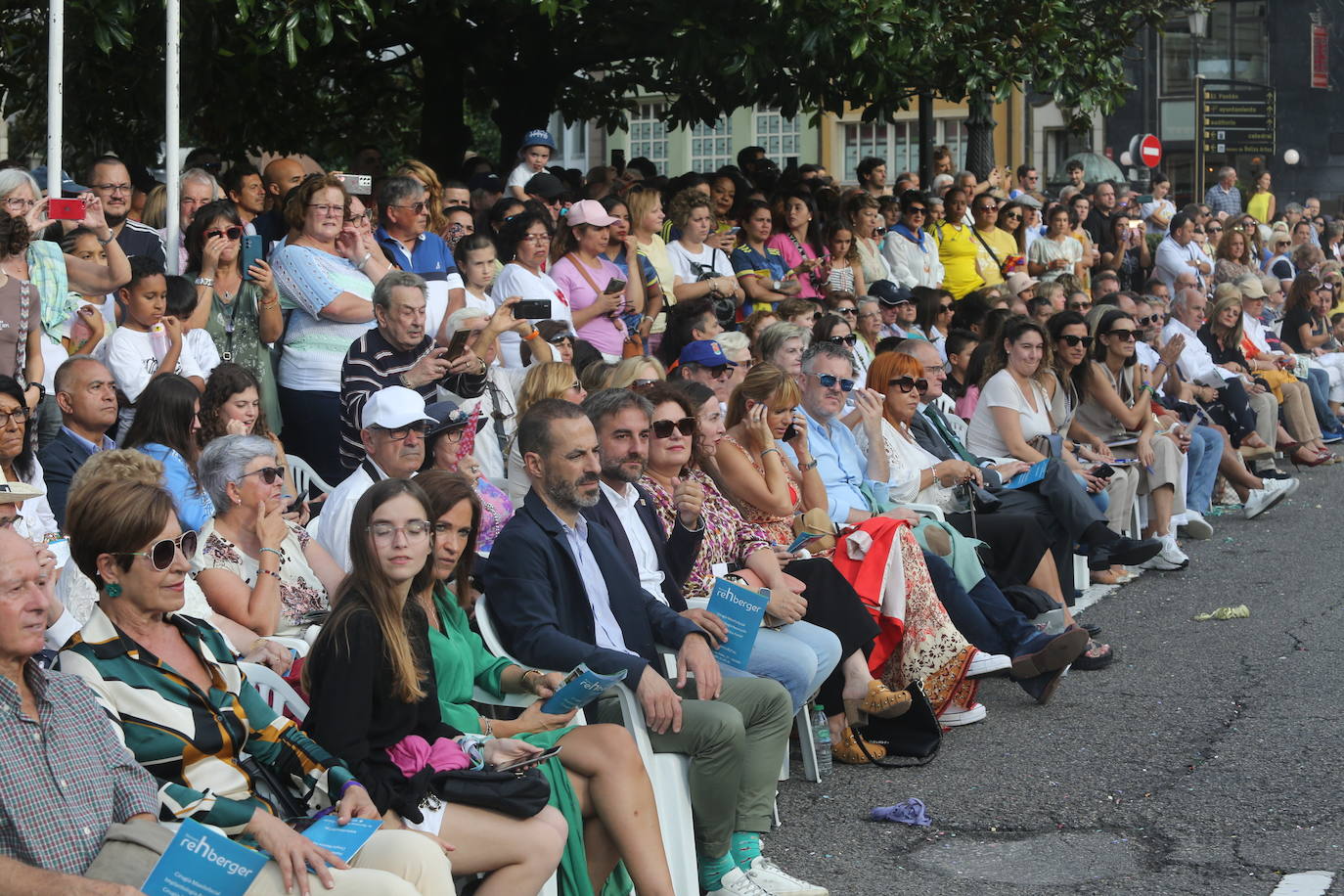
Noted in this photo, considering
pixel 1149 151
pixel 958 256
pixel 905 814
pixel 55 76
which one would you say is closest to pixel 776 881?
pixel 905 814

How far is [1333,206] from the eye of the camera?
42375mm

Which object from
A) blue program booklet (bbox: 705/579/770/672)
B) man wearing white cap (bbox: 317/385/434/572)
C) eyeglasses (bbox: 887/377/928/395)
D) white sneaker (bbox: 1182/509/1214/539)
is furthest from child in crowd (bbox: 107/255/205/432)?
white sneaker (bbox: 1182/509/1214/539)

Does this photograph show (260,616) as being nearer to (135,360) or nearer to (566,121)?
(135,360)

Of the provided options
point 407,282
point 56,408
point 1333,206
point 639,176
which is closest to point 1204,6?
point 639,176

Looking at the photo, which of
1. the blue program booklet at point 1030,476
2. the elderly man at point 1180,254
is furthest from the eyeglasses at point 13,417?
the elderly man at point 1180,254

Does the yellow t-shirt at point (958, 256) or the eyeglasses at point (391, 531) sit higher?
the yellow t-shirt at point (958, 256)

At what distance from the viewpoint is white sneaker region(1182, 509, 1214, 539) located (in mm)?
11344

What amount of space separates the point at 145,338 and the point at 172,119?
1510 mm

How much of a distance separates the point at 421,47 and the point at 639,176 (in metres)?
2.39

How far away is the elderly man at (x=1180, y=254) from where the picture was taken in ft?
57.1

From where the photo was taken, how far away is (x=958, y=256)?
14484 mm

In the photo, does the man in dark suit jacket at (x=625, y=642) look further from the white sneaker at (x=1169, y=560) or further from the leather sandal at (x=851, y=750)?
the white sneaker at (x=1169, y=560)

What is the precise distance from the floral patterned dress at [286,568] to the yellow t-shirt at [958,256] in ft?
30.9

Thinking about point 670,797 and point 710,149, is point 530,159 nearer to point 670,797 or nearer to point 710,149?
point 670,797
